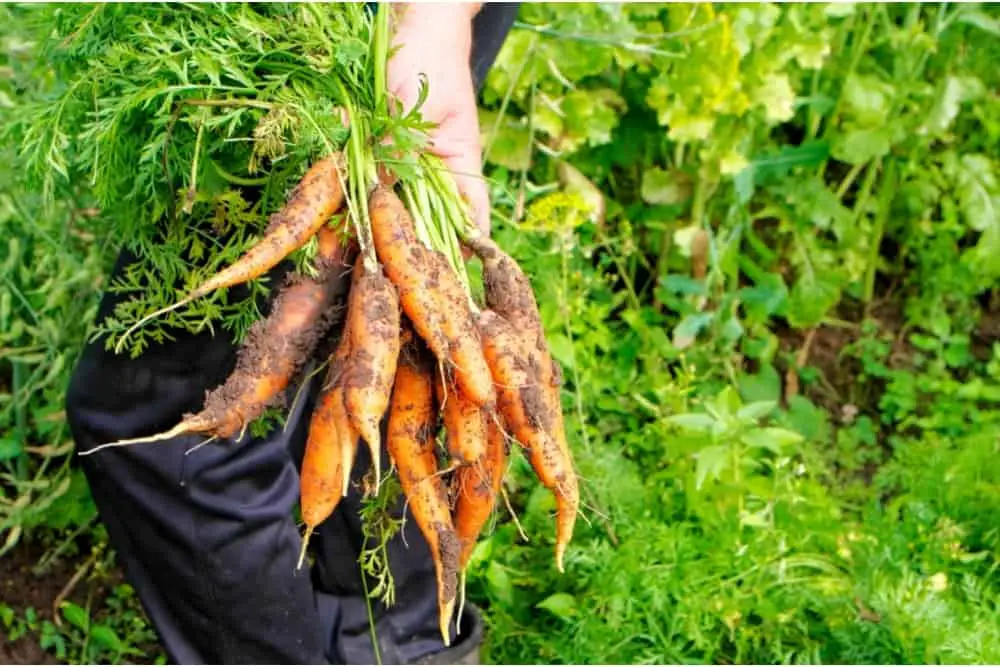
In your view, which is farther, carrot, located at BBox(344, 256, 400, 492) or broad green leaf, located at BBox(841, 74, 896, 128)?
broad green leaf, located at BBox(841, 74, 896, 128)

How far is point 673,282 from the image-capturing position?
296 cm

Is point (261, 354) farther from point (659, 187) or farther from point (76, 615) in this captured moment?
point (659, 187)

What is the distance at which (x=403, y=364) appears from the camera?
5.57ft

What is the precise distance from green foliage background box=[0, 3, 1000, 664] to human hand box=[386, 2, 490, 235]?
61 millimetres

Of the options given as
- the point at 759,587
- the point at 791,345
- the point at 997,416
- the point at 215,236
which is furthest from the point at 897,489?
the point at 215,236

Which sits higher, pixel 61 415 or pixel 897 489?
pixel 61 415

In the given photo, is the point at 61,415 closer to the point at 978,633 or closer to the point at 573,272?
the point at 573,272

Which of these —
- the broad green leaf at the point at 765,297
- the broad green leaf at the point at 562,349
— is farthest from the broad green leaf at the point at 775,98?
the broad green leaf at the point at 562,349

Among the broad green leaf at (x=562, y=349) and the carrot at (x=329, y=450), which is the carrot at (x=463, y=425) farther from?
the broad green leaf at (x=562, y=349)

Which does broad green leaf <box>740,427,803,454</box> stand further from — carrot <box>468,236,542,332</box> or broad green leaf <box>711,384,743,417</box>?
carrot <box>468,236,542,332</box>

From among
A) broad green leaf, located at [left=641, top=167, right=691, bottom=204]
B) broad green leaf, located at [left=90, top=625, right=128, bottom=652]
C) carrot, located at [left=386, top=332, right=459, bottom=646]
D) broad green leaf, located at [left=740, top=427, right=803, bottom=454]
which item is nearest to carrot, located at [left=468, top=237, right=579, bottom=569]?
carrot, located at [left=386, top=332, right=459, bottom=646]

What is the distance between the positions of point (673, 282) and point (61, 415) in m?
1.40

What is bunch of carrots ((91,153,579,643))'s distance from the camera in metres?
1.58

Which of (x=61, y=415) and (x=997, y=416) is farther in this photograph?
(x=997, y=416)
